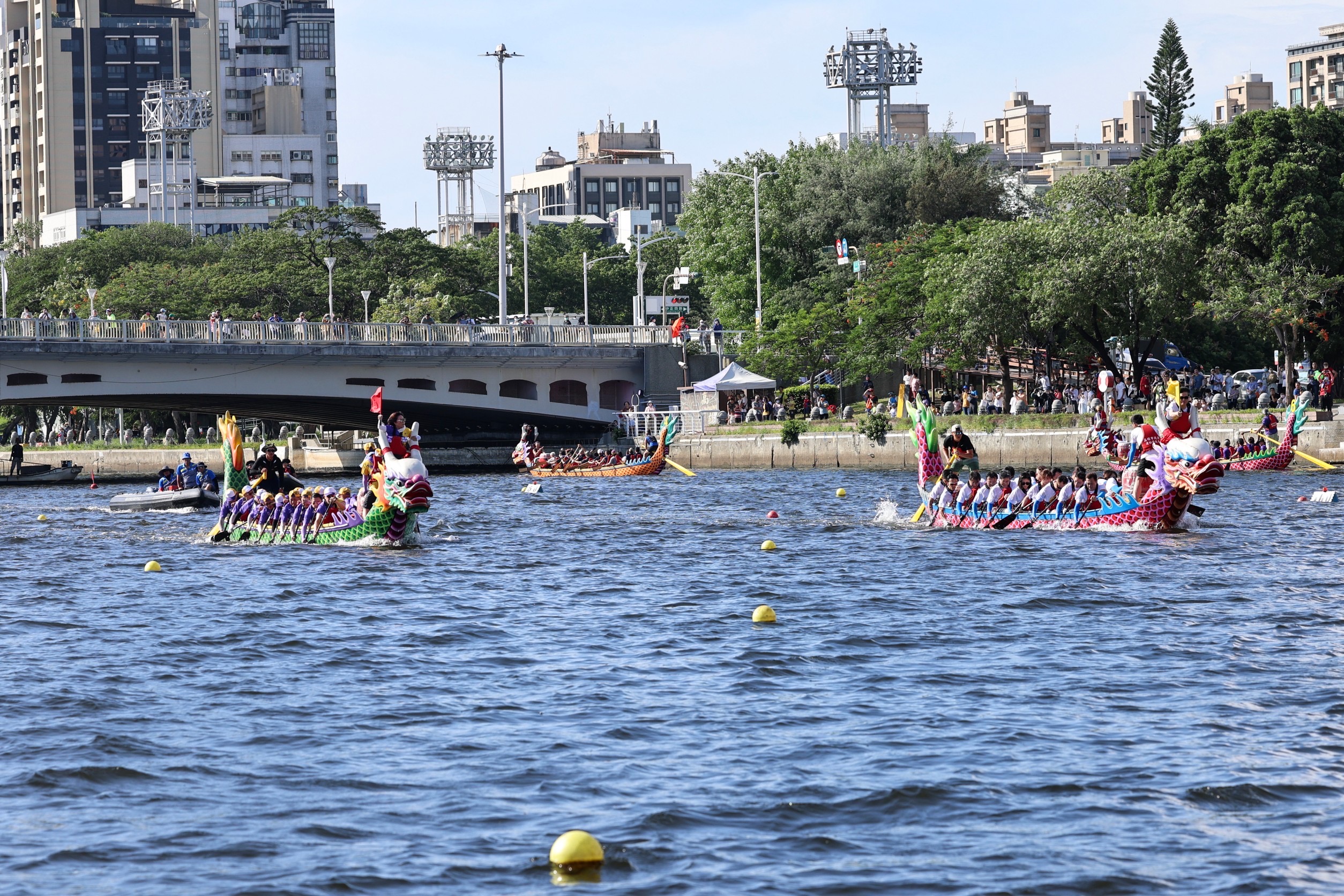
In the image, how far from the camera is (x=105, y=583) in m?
34.9

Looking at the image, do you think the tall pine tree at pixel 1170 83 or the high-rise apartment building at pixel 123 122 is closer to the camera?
the tall pine tree at pixel 1170 83

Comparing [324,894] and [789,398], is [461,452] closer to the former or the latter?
[789,398]

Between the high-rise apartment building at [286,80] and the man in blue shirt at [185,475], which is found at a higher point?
the high-rise apartment building at [286,80]

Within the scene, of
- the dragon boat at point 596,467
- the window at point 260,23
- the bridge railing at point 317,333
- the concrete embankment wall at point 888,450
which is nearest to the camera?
the concrete embankment wall at point 888,450

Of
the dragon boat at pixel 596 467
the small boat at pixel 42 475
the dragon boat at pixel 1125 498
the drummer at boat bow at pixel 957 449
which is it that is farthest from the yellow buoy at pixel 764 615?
the small boat at pixel 42 475

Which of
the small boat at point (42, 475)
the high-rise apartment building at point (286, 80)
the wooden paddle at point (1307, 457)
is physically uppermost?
the high-rise apartment building at point (286, 80)

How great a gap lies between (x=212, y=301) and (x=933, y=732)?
3577 inches

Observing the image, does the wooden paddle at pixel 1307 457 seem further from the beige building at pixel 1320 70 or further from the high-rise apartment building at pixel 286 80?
the high-rise apartment building at pixel 286 80

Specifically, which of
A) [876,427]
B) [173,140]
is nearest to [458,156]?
[173,140]

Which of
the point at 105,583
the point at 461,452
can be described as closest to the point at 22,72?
the point at 461,452

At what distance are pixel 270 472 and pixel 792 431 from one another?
2886 centimetres

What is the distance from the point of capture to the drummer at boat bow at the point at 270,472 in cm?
4511

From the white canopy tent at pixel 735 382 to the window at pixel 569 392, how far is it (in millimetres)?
10723

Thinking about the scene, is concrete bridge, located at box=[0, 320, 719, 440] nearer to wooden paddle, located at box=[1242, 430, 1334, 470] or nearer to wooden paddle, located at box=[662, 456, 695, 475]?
wooden paddle, located at box=[662, 456, 695, 475]
